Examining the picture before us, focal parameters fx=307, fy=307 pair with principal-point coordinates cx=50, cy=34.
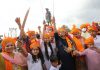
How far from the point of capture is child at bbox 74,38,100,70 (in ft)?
25.5

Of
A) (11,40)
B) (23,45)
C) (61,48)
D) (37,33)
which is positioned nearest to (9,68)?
(11,40)

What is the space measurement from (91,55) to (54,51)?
95 centimetres

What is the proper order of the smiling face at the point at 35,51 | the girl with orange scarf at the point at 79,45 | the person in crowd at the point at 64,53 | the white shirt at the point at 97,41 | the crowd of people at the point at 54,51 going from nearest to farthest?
the crowd of people at the point at 54,51 → the smiling face at the point at 35,51 → the person in crowd at the point at 64,53 → the girl with orange scarf at the point at 79,45 → the white shirt at the point at 97,41

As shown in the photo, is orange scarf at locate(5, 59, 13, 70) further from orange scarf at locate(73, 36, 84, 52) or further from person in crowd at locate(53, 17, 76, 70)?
orange scarf at locate(73, 36, 84, 52)

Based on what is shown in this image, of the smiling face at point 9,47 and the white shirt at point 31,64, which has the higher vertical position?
the smiling face at point 9,47

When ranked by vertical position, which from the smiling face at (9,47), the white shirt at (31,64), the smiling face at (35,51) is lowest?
the white shirt at (31,64)

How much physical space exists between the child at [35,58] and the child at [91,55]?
2.96ft

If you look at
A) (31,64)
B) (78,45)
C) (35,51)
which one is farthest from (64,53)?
(31,64)

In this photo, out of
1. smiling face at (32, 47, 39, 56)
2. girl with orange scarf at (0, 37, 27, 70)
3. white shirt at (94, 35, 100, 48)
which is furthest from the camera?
white shirt at (94, 35, 100, 48)

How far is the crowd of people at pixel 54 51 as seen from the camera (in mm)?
7168

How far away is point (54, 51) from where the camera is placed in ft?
25.9

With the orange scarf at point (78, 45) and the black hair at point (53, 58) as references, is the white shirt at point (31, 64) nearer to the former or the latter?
the black hair at point (53, 58)

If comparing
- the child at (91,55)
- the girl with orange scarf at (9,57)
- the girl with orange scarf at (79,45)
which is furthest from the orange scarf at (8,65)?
the girl with orange scarf at (79,45)

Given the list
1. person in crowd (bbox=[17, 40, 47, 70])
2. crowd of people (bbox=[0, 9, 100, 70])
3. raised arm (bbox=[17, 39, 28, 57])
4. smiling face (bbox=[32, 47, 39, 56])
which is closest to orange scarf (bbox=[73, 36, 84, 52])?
crowd of people (bbox=[0, 9, 100, 70])
